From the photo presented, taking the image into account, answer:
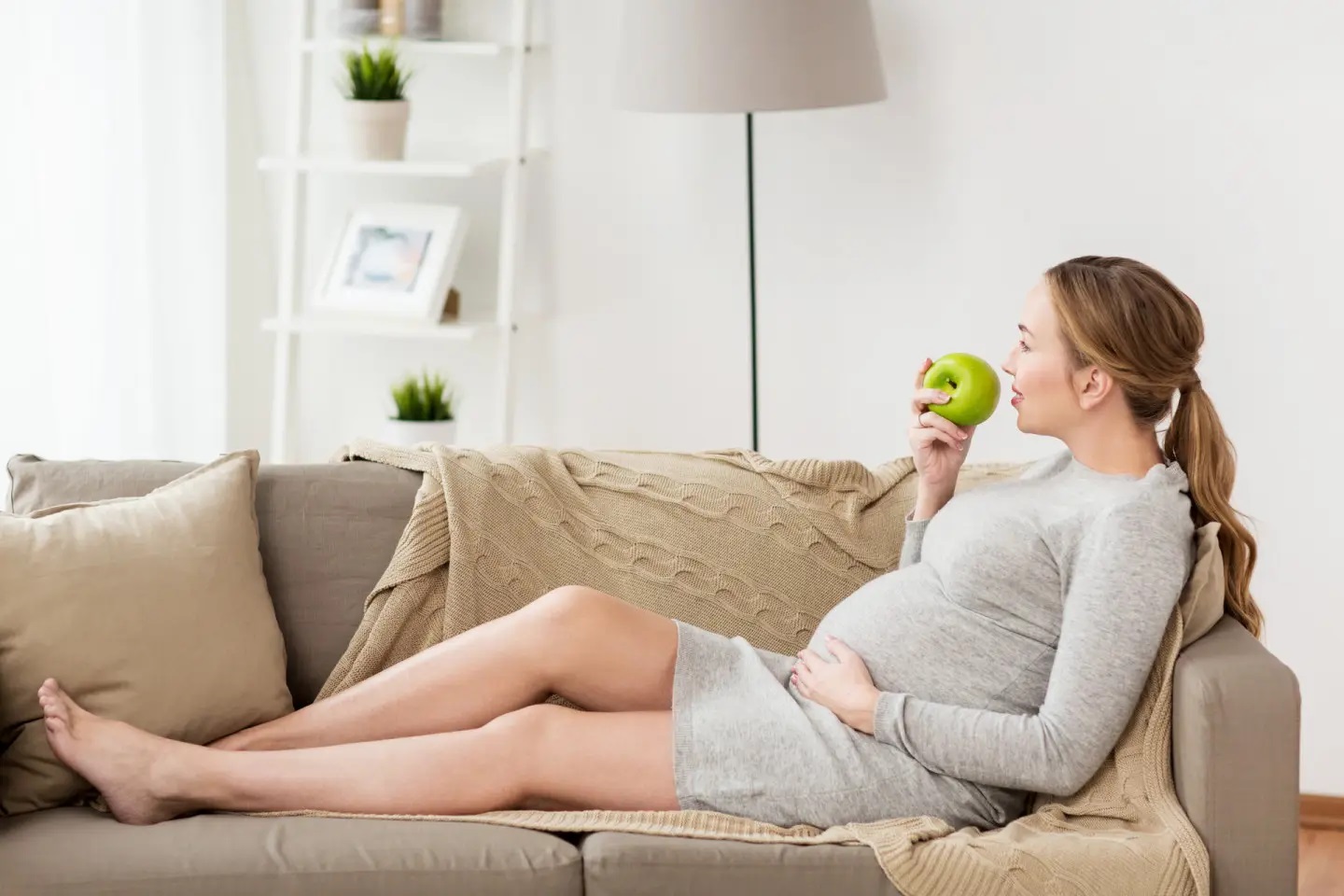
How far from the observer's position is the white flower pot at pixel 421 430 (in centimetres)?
339

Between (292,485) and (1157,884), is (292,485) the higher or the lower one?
the higher one

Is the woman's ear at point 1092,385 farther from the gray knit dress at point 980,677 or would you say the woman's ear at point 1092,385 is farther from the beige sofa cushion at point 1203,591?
the beige sofa cushion at point 1203,591

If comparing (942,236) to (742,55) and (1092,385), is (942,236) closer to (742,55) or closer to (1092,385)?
(742,55)

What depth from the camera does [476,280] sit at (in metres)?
3.60

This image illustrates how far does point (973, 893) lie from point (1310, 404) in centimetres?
166

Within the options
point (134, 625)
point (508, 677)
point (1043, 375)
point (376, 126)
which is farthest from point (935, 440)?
point (376, 126)

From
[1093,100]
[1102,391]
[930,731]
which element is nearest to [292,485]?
[930,731]

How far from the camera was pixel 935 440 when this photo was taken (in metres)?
2.28

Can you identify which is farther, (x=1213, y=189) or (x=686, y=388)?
(x=686, y=388)

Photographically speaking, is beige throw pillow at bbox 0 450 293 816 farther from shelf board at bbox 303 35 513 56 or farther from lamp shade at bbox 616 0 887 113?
shelf board at bbox 303 35 513 56

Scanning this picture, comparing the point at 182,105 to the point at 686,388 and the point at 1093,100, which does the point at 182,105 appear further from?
the point at 1093,100

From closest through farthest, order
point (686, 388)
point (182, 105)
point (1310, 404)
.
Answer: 1. point (1310, 404)
2. point (182, 105)
3. point (686, 388)

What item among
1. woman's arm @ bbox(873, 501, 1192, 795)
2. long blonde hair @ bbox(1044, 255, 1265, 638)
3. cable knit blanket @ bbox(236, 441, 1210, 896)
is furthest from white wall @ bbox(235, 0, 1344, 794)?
woman's arm @ bbox(873, 501, 1192, 795)

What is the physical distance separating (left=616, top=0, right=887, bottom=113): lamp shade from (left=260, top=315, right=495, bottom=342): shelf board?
0.67 m
